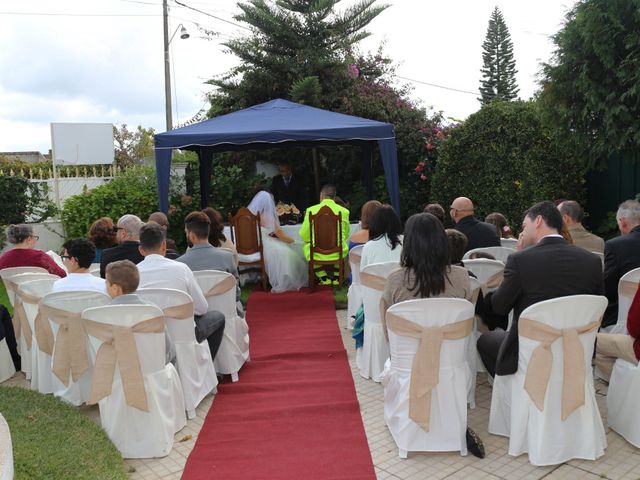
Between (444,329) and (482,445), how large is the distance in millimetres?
691

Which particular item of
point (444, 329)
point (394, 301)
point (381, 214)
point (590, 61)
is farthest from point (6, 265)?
point (590, 61)

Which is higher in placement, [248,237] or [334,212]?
[334,212]

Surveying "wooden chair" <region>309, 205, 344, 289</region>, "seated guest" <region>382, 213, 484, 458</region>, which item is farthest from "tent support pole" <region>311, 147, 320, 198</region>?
"seated guest" <region>382, 213, 484, 458</region>

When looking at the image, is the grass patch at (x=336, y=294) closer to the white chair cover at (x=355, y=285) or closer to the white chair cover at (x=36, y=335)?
the white chair cover at (x=355, y=285)

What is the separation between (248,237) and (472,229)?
11.2 ft

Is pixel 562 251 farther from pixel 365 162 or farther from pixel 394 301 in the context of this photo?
pixel 365 162

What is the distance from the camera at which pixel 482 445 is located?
332 cm

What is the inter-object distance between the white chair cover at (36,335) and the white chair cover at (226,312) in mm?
1162

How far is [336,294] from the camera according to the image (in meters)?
7.45

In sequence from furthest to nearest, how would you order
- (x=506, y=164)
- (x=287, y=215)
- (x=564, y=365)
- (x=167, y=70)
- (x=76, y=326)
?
(x=167, y=70)
(x=287, y=215)
(x=506, y=164)
(x=76, y=326)
(x=564, y=365)

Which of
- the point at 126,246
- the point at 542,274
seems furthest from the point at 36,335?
the point at 542,274

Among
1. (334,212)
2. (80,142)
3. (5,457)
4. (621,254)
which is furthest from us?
(80,142)

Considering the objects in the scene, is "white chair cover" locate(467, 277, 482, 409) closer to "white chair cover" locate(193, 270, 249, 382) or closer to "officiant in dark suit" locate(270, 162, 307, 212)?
"white chair cover" locate(193, 270, 249, 382)

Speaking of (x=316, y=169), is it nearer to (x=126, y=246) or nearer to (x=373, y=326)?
(x=126, y=246)
